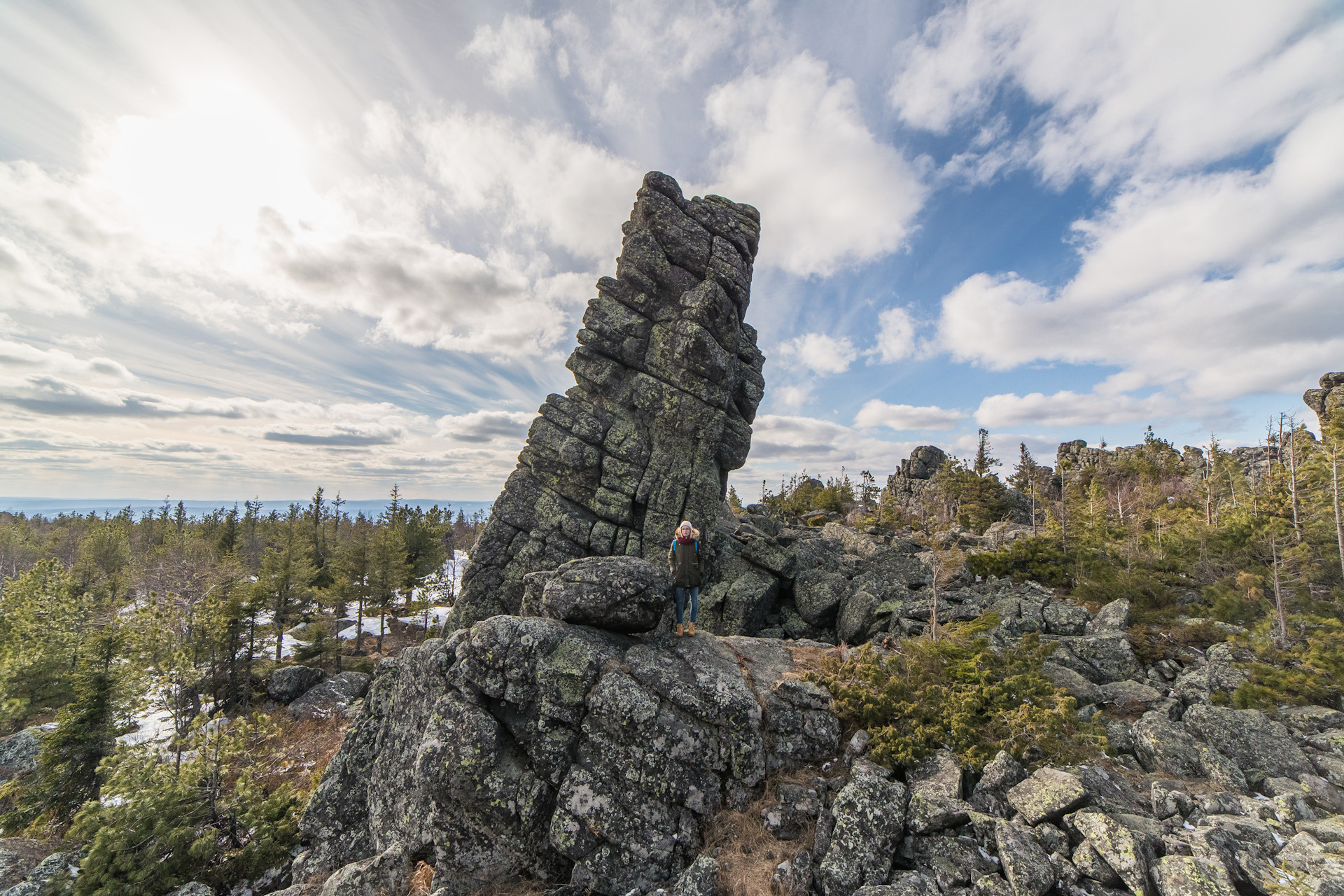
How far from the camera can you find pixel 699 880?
384 inches

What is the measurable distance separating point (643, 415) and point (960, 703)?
24.6 m

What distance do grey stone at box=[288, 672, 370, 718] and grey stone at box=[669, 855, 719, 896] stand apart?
41523mm

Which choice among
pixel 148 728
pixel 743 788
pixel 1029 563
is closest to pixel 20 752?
pixel 148 728

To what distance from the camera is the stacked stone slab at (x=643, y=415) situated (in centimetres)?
3008

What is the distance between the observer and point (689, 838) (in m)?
11.1

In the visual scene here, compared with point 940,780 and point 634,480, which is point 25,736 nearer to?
point 634,480

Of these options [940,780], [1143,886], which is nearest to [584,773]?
[940,780]

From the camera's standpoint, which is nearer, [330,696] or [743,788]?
[743,788]

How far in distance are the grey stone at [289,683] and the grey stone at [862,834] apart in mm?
48883

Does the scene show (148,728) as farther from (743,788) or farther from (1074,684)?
(1074,684)

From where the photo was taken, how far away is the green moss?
10875 millimetres

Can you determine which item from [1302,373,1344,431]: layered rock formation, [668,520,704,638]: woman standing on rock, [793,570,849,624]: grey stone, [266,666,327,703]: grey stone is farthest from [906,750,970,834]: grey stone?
[1302,373,1344,431]: layered rock formation

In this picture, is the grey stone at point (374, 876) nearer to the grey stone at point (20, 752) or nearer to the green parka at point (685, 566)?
the green parka at point (685, 566)

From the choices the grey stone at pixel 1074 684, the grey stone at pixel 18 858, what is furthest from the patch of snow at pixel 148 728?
the grey stone at pixel 1074 684
